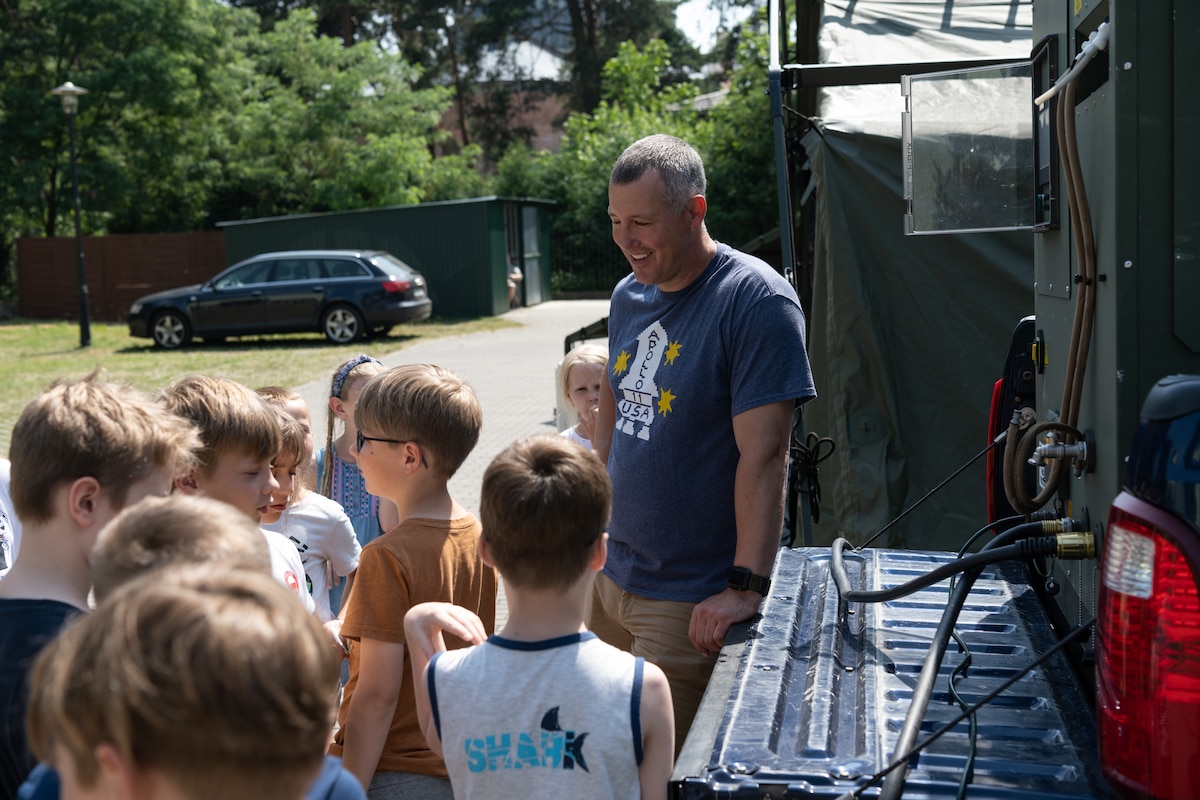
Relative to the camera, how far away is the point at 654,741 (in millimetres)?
2061

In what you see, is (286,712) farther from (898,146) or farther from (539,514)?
(898,146)

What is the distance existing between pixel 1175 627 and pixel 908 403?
466cm

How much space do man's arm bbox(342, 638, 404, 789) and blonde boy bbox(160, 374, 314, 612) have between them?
1.17ft

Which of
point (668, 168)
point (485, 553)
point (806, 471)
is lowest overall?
point (806, 471)

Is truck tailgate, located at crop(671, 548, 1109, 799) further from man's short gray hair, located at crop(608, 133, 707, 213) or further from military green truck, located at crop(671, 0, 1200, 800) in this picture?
man's short gray hair, located at crop(608, 133, 707, 213)

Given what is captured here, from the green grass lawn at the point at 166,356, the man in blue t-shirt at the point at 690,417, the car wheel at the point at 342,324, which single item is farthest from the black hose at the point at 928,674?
the car wheel at the point at 342,324

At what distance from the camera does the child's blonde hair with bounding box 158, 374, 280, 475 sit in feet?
9.36

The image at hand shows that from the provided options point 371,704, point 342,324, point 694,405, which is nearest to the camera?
point 371,704

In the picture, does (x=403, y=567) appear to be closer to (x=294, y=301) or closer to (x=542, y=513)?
(x=542, y=513)

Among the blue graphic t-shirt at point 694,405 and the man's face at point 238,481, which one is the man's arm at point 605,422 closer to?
the blue graphic t-shirt at point 694,405

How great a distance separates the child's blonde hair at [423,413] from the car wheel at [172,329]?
19850 millimetres

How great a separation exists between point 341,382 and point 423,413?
1.71 meters

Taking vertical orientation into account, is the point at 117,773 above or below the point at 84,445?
below

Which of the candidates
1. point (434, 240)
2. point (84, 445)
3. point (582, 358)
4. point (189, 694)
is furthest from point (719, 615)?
point (434, 240)
